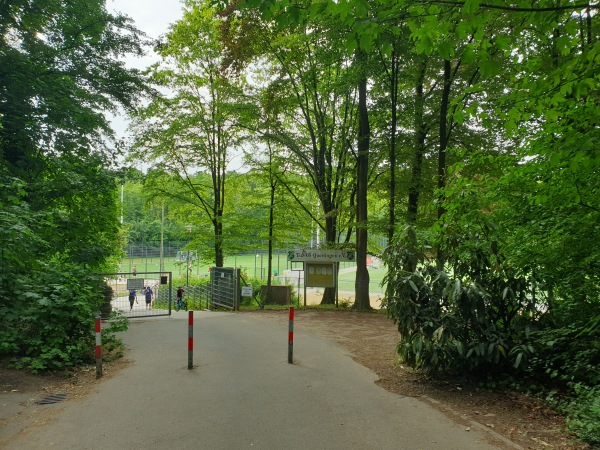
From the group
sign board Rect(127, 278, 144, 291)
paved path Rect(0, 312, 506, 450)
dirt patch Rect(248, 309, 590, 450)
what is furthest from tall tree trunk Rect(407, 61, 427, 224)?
sign board Rect(127, 278, 144, 291)

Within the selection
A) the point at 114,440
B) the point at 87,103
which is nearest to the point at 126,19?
the point at 87,103

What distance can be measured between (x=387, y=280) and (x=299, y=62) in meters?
15.0

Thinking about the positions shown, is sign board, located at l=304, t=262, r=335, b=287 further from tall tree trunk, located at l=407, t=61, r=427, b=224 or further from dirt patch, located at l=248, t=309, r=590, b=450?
dirt patch, located at l=248, t=309, r=590, b=450

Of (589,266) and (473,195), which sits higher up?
(473,195)

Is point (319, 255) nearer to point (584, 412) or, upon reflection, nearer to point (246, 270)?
point (584, 412)

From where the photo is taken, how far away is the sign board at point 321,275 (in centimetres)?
1750

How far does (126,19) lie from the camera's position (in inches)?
536

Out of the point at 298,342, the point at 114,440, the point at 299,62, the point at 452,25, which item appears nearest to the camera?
the point at 452,25

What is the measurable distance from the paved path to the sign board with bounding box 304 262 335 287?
8928 millimetres

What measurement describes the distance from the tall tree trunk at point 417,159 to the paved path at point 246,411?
966 centimetres

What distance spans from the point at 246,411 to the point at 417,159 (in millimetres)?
Result: 13653

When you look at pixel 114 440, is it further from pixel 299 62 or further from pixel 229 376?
pixel 299 62

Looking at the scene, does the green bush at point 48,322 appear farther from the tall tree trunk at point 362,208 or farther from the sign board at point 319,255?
the tall tree trunk at point 362,208

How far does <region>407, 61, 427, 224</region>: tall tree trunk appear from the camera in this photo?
16298 millimetres
